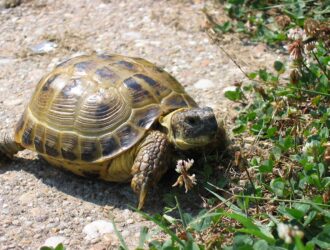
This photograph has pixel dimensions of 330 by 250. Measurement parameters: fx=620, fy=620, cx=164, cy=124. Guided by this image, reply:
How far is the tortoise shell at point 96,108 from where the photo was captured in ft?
11.3

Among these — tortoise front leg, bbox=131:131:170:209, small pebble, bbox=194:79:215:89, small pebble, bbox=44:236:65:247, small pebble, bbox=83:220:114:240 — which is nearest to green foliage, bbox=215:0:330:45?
small pebble, bbox=194:79:215:89

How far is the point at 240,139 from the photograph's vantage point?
3.86 metres

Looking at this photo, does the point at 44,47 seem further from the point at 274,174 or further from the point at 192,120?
the point at 274,174

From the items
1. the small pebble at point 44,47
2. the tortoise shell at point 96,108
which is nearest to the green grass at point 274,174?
the tortoise shell at point 96,108

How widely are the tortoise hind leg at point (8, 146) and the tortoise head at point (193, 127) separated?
104 centimetres

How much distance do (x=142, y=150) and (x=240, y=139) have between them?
760 mm

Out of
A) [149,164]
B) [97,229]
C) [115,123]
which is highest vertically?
[115,123]

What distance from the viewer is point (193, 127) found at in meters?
3.37

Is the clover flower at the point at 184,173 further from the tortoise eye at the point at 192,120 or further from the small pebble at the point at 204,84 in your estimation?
the small pebble at the point at 204,84

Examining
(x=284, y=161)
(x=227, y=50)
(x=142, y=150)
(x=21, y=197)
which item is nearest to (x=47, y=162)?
(x=21, y=197)

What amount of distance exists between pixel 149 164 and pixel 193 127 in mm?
312

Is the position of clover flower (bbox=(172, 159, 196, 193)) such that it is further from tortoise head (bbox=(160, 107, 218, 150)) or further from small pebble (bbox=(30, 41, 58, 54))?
small pebble (bbox=(30, 41, 58, 54))

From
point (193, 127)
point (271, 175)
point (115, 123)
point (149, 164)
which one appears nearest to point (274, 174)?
point (271, 175)

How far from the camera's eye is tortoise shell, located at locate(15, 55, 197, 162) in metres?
3.45
